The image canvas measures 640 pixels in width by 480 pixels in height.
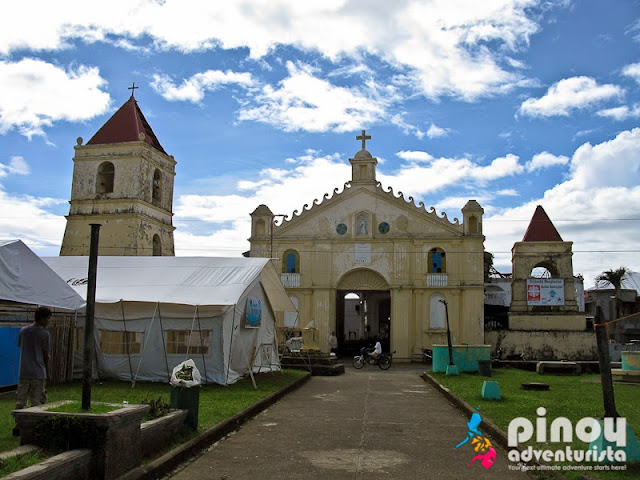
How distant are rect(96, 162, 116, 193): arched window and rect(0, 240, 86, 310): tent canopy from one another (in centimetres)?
1768

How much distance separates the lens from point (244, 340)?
17688 mm

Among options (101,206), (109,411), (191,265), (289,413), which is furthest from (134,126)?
(109,411)

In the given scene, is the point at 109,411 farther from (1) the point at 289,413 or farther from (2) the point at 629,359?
(2) the point at 629,359

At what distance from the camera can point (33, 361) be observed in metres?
8.31

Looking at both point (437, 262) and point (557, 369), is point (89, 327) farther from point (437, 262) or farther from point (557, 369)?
point (437, 262)

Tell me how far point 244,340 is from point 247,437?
8.59 meters

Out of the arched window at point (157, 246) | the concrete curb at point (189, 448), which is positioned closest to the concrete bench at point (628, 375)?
the concrete curb at point (189, 448)

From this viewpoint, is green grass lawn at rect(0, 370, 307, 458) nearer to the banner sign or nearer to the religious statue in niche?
the religious statue in niche

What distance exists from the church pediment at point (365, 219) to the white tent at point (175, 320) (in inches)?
607

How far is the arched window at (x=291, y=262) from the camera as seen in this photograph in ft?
109

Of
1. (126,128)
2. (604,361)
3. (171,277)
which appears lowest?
(604,361)

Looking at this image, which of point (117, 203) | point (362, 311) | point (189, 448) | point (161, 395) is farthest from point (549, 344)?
point (189, 448)

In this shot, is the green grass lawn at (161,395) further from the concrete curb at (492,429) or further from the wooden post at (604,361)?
the wooden post at (604,361)

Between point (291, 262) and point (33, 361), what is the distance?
25051 mm
